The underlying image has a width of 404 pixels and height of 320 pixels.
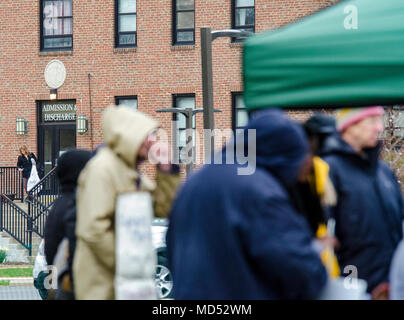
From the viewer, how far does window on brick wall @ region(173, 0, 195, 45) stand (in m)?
28.3

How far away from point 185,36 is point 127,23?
6.71 feet

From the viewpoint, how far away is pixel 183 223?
142 inches

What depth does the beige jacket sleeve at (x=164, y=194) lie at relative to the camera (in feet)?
16.9

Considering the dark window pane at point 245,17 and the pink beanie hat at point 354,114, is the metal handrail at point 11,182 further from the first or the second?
the pink beanie hat at point 354,114

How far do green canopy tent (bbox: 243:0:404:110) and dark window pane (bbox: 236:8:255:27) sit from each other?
22845mm

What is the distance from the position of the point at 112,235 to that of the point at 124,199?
0.21m

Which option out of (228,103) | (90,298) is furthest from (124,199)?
(228,103)

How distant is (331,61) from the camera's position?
4949mm

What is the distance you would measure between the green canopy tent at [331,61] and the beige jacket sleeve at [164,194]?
26.3 inches

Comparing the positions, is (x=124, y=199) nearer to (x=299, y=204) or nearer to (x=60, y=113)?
(x=299, y=204)

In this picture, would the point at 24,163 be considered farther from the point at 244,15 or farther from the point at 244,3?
the point at 244,3

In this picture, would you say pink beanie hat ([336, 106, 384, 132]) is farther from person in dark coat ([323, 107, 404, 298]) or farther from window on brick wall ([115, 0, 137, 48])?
window on brick wall ([115, 0, 137, 48])

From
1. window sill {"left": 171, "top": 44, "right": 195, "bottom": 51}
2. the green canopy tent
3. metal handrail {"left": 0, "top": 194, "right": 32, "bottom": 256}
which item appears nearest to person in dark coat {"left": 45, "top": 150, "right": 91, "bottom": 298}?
the green canopy tent

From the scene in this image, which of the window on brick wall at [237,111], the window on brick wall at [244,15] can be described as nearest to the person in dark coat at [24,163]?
the window on brick wall at [237,111]
